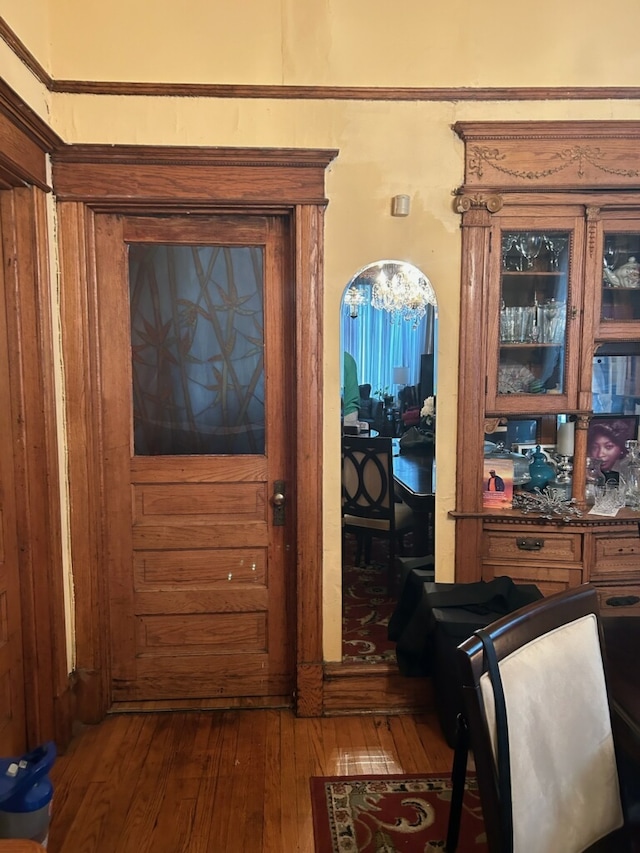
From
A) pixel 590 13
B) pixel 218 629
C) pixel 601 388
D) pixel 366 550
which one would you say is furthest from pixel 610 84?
pixel 218 629

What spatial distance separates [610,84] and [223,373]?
1.94 m

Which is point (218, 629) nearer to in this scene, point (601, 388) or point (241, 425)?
point (241, 425)

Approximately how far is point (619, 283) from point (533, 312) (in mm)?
388

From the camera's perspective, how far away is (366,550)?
2.71m

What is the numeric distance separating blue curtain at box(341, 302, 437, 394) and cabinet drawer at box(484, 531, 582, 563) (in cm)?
76

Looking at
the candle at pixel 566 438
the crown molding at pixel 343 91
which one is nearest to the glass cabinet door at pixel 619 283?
the candle at pixel 566 438

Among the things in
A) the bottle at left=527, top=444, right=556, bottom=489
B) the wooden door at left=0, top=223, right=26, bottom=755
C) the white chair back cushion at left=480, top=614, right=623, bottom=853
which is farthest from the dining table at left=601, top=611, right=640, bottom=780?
the wooden door at left=0, top=223, right=26, bottom=755

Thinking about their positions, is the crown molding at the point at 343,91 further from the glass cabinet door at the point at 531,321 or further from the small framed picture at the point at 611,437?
the small framed picture at the point at 611,437

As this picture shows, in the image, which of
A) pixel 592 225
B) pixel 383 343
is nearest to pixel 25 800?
pixel 383 343

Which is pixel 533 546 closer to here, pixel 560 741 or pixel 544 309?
pixel 544 309

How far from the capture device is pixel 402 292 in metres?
2.55

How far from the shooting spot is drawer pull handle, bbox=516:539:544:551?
2.62 metres

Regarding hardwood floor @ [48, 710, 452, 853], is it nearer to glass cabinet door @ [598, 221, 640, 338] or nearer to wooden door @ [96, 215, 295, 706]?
wooden door @ [96, 215, 295, 706]

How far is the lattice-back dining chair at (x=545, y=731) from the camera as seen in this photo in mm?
1134
